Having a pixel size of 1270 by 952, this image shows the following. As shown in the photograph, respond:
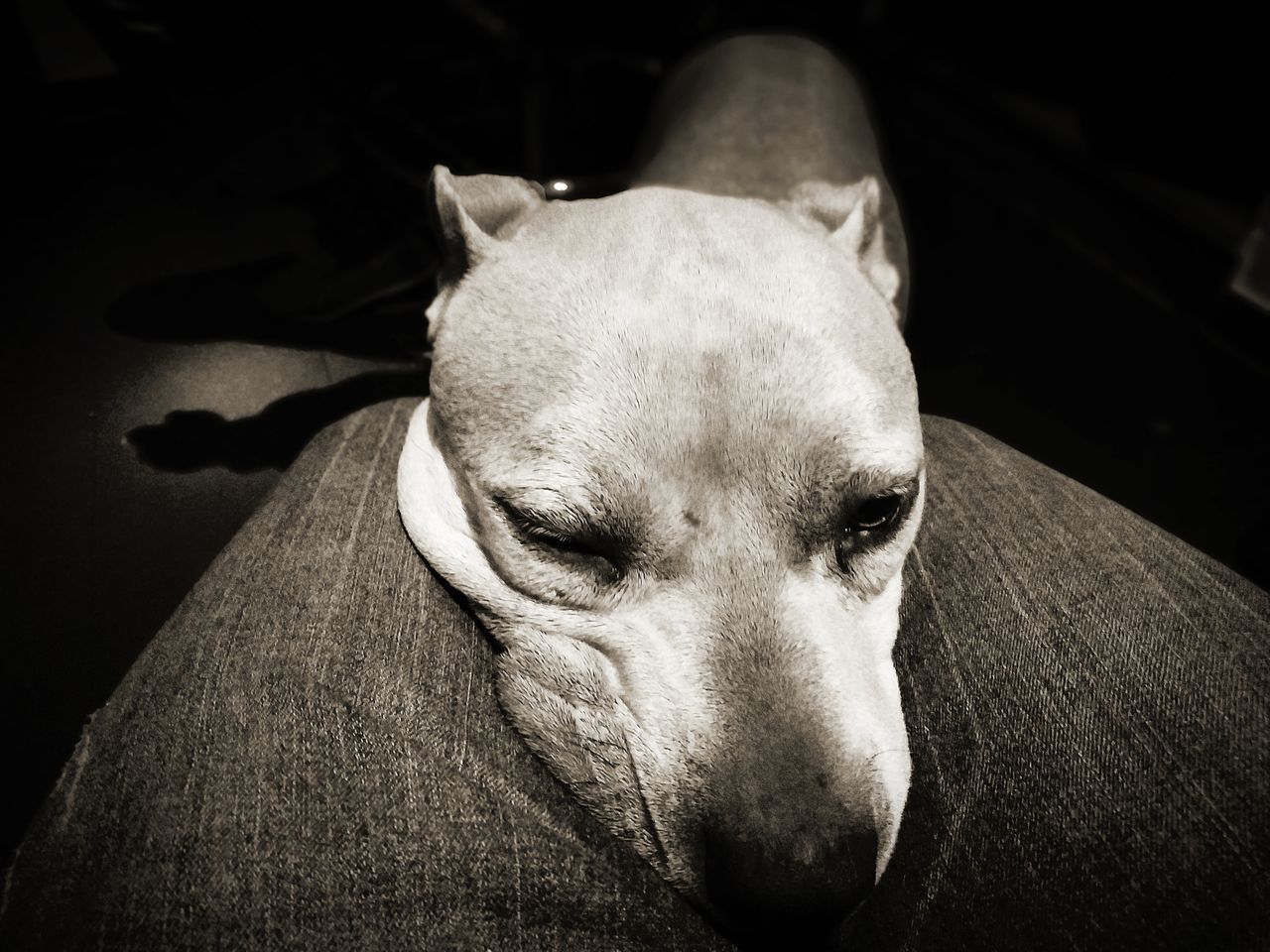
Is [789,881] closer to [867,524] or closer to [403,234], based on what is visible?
[867,524]

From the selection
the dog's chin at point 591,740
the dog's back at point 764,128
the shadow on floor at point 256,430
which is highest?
the dog's back at point 764,128

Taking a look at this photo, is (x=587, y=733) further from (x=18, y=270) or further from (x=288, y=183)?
(x=288, y=183)

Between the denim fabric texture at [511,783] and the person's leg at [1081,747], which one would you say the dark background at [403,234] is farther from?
the person's leg at [1081,747]

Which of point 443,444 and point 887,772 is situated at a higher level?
point 443,444

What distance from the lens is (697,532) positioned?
44.4 inches

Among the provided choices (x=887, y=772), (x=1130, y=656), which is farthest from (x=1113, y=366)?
(x=887, y=772)

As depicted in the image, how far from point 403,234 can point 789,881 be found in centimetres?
263

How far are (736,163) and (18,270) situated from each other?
208cm

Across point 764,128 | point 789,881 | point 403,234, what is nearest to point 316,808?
point 789,881

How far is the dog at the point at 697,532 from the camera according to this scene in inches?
39.1

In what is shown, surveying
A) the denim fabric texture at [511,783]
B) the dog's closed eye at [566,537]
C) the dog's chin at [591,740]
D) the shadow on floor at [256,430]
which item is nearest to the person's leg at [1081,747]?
the denim fabric texture at [511,783]

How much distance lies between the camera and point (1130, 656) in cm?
118

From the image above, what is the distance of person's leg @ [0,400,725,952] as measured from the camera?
3.06ft

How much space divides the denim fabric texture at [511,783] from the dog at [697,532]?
3.9 inches
